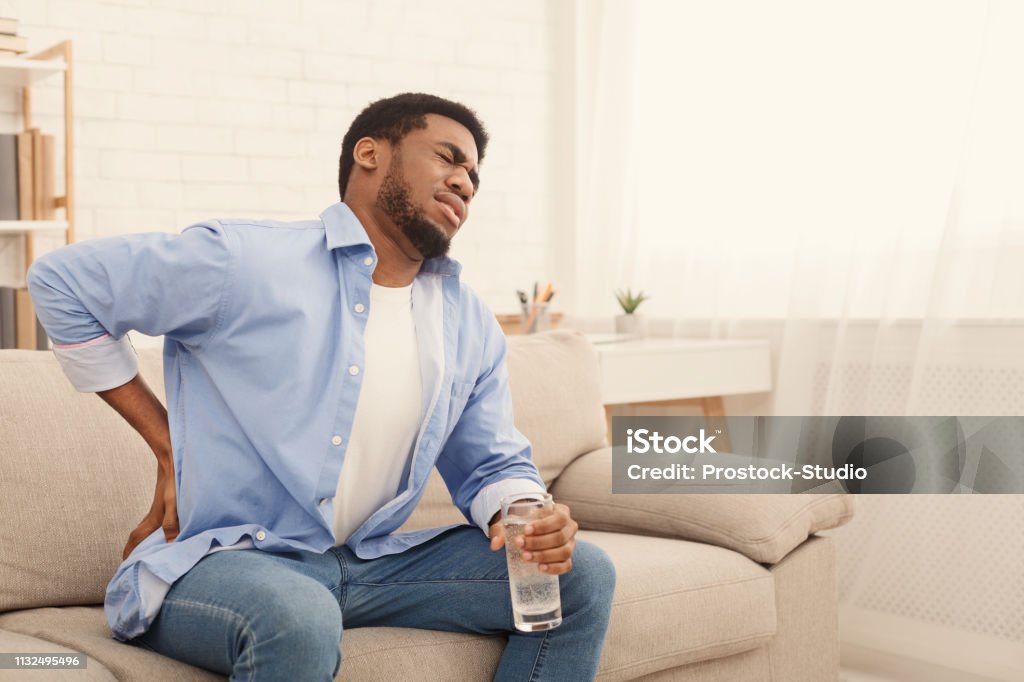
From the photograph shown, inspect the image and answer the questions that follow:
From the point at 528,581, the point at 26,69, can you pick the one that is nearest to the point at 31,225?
the point at 26,69

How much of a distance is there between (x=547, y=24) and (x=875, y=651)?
94.3 inches

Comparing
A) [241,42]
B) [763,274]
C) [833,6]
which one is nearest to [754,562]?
[763,274]

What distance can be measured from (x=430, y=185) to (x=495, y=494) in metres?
0.48

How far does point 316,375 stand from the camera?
161cm

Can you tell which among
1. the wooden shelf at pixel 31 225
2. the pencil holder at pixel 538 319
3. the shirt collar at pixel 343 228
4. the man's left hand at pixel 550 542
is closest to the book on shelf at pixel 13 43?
the wooden shelf at pixel 31 225

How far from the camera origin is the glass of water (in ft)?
4.83

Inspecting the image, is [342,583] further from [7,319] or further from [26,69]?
[26,69]

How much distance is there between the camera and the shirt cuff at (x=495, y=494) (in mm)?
1710

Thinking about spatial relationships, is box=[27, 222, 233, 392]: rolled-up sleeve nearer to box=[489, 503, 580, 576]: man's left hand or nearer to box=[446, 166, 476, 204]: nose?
box=[446, 166, 476, 204]: nose

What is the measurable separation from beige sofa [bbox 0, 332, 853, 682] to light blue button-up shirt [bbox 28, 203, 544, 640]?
18 centimetres

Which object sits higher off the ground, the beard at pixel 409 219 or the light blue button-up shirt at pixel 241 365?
the beard at pixel 409 219

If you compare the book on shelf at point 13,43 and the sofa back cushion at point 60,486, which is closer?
the sofa back cushion at point 60,486

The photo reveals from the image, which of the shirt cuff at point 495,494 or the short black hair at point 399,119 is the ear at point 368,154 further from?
the shirt cuff at point 495,494

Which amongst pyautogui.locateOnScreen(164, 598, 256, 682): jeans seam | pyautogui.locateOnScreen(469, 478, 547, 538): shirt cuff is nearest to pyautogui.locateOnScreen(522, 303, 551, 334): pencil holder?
pyautogui.locateOnScreen(469, 478, 547, 538): shirt cuff
